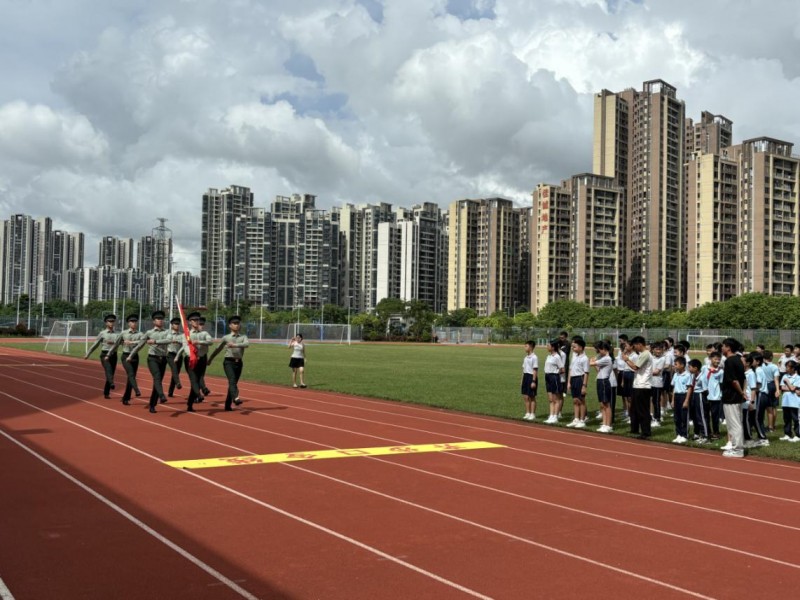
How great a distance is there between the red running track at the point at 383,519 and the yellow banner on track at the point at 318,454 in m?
0.26

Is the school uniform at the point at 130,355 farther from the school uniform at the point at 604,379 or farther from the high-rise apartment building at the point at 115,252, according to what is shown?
the high-rise apartment building at the point at 115,252

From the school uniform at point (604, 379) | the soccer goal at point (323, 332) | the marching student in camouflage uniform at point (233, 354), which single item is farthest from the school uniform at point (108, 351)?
the soccer goal at point (323, 332)

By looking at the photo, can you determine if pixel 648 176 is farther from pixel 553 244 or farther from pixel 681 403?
pixel 681 403

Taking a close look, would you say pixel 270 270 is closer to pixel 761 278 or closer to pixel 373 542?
pixel 761 278

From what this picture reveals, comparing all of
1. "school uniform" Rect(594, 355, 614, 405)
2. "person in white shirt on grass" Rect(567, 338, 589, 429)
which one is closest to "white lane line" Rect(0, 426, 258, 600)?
"person in white shirt on grass" Rect(567, 338, 589, 429)

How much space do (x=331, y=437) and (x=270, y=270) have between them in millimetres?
126304

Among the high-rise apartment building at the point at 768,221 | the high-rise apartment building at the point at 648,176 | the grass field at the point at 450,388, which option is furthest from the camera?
the high-rise apartment building at the point at 648,176

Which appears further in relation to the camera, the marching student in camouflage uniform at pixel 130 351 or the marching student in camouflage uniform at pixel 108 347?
the marching student in camouflage uniform at pixel 108 347

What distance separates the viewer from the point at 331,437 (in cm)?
1165

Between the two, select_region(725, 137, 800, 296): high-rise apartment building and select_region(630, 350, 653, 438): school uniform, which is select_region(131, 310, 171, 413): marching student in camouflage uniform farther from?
select_region(725, 137, 800, 296): high-rise apartment building

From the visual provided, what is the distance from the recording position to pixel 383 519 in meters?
6.70

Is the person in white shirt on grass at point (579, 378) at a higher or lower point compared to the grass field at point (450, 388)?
higher

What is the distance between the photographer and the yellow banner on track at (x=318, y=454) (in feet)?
30.1

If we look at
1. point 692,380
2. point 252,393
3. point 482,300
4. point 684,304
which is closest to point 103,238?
point 482,300
